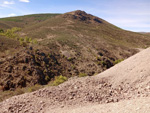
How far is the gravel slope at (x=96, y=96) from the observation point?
6309mm

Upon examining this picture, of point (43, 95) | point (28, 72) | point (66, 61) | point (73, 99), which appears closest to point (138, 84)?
point (73, 99)

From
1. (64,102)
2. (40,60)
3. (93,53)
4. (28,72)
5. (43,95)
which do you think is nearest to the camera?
(64,102)

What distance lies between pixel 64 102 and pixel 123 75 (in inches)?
186

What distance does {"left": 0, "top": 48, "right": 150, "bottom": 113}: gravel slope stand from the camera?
631 cm

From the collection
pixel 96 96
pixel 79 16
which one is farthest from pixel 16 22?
pixel 96 96

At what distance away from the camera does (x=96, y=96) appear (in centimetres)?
776

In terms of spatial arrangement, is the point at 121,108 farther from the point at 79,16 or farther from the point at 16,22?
the point at 16,22

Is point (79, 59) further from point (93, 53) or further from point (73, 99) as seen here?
point (73, 99)

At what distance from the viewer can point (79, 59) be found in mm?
28516

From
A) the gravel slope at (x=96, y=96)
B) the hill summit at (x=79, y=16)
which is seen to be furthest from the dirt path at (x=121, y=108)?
the hill summit at (x=79, y=16)

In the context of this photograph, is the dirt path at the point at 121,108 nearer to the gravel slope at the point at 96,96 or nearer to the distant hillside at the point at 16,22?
the gravel slope at the point at 96,96

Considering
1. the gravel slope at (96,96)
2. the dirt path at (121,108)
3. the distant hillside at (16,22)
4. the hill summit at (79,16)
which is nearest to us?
the dirt path at (121,108)

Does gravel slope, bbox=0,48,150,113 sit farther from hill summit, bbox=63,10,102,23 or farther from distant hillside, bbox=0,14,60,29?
hill summit, bbox=63,10,102,23

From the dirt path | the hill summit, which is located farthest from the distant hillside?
the dirt path
